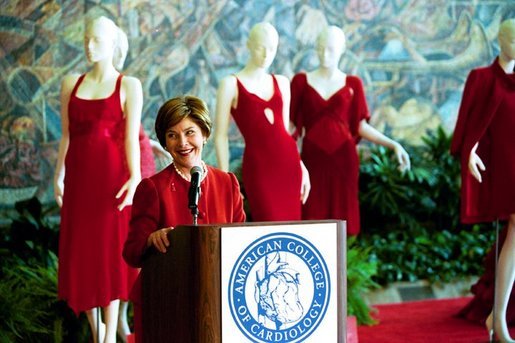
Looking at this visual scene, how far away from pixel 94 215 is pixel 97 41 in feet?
3.63

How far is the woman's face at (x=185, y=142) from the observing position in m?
3.74

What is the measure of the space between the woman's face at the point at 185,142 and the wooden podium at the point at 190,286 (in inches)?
16.9

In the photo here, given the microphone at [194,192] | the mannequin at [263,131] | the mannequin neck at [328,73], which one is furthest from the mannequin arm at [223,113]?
the microphone at [194,192]

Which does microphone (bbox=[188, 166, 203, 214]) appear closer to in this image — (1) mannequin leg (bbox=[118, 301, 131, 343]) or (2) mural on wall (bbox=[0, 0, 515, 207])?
(1) mannequin leg (bbox=[118, 301, 131, 343])

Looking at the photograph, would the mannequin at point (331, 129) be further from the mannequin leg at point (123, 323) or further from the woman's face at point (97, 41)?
the woman's face at point (97, 41)

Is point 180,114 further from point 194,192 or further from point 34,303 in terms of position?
point 34,303

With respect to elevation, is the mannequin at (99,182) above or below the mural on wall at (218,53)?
below

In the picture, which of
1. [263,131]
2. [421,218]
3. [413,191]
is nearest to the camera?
[263,131]

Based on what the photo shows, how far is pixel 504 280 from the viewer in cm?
650

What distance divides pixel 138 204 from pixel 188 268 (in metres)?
0.58

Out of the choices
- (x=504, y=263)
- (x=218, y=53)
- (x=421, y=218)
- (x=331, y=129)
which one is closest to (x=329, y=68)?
(x=331, y=129)

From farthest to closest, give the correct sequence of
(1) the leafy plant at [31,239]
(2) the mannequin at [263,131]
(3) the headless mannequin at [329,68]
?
(1) the leafy plant at [31,239], (3) the headless mannequin at [329,68], (2) the mannequin at [263,131]

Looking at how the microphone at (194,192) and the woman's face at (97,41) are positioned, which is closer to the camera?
the microphone at (194,192)

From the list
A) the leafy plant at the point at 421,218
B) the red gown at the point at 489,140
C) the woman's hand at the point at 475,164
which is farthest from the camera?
the leafy plant at the point at 421,218
